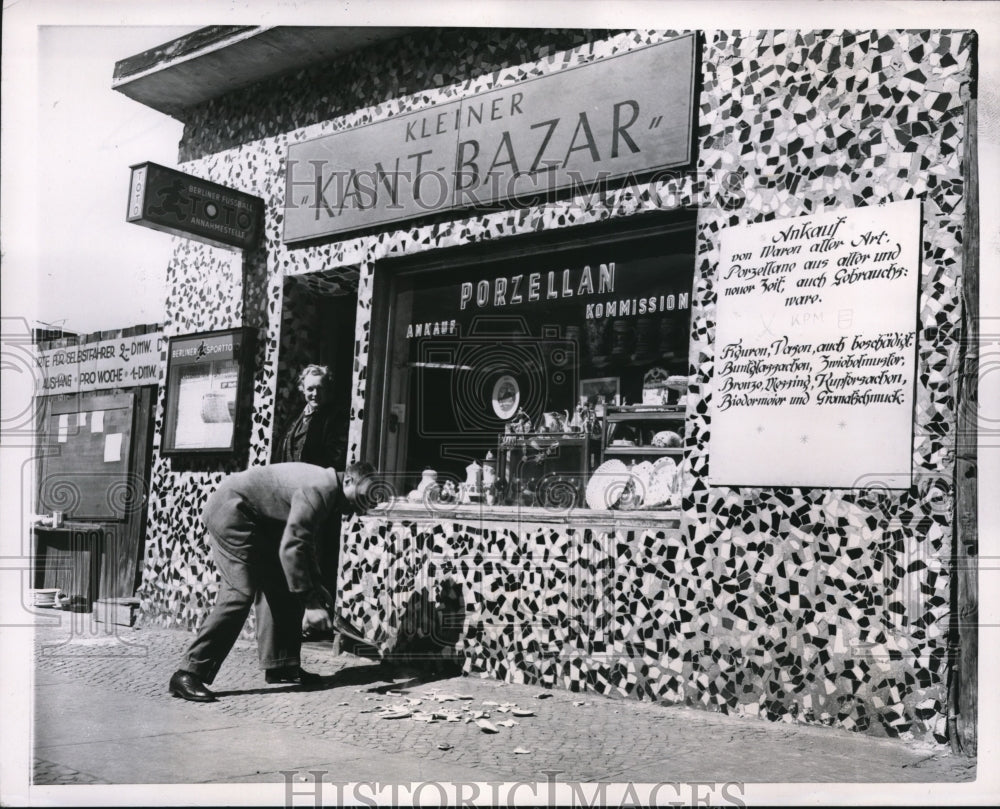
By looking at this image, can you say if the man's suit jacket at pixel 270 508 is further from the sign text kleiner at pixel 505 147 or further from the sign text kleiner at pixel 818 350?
the sign text kleiner at pixel 818 350

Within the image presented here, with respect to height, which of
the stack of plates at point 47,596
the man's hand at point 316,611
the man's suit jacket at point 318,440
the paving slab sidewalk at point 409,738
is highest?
the man's suit jacket at point 318,440

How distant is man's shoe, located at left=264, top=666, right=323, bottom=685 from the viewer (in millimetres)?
6355

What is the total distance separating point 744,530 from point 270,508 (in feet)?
9.73

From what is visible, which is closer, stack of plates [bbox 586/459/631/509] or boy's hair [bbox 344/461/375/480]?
stack of plates [bbox 586/459/631/509]

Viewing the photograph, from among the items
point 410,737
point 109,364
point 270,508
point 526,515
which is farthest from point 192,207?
point 410,737

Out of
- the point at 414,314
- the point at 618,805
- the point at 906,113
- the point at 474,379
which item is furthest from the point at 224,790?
the point at 906,113

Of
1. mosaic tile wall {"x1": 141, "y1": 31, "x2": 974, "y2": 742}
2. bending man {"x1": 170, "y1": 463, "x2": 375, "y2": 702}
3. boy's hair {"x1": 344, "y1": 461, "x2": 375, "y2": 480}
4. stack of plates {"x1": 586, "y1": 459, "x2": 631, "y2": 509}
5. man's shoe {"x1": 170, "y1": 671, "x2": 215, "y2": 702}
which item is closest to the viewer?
mosaic tile wall {"x1": 141, "y1": 31, "x2": 974, "y2": 742}

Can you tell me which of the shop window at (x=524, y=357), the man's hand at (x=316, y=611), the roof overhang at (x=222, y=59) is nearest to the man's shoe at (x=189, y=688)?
the man's hand at (x=316, y=611)

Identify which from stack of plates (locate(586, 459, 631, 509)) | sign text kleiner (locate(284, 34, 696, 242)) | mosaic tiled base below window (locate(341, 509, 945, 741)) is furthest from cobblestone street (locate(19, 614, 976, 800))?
sign text kleiner (locate(284, 34, 696, 242))

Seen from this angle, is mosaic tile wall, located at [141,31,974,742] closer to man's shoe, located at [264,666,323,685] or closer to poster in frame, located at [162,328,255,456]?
man's shoe, located at [264,666,323,685]

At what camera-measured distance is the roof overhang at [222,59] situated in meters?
6.57

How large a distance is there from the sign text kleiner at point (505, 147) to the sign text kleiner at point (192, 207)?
1.19ft

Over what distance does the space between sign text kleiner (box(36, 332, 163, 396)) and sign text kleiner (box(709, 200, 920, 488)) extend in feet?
14.8

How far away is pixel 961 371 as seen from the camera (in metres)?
5.12
